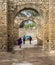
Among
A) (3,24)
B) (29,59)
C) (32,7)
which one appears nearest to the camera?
(29,59)

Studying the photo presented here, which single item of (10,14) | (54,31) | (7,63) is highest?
(10,14)

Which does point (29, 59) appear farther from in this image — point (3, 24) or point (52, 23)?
point (3, 24)

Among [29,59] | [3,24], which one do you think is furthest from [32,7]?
[29,59]

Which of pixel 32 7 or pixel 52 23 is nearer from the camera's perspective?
pixel 52 23

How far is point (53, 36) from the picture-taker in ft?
61.1

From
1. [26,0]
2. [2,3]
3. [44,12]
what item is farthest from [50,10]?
[2,3]

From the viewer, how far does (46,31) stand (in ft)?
63.1

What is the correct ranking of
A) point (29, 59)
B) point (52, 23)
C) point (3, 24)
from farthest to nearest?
point (3, 24) → point (52, 23) → point (29, 59)

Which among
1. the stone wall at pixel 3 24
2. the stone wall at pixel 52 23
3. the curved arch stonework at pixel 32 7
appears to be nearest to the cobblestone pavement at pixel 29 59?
the stone wall at pixel 3 24

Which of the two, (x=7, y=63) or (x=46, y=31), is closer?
(x=7, y=63)

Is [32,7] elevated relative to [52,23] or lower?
elevated

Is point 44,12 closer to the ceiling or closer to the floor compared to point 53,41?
closer to the ceiling

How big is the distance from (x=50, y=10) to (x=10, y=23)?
123 inches

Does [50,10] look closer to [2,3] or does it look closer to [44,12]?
[44,12]
